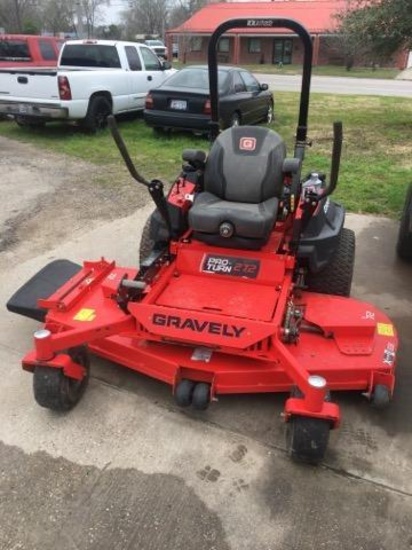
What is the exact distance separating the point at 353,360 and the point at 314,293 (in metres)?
0.70

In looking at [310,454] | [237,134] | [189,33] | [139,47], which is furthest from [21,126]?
[189,33]

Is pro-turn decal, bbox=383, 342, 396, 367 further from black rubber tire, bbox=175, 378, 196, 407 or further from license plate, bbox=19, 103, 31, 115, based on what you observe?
license plate, bbox=19, 103, 31, 115

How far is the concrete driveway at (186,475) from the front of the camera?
2352 millimetres

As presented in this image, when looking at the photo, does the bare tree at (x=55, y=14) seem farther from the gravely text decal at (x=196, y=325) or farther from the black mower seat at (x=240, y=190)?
the gravely text decal at (x=196, y=325)

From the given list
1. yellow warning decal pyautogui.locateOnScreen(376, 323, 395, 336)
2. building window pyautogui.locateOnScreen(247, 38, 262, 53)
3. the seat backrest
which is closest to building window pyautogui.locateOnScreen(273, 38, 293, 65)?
building window pyautogui.locateOnScreen(247, 38, 262, 53)

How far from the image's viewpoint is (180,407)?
120 inches

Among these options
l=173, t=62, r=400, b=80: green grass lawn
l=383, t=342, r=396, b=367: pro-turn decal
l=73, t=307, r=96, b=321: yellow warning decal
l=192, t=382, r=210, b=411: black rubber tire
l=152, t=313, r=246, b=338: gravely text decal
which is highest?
l=152, t=313, r=246, b=338: gravely text decal

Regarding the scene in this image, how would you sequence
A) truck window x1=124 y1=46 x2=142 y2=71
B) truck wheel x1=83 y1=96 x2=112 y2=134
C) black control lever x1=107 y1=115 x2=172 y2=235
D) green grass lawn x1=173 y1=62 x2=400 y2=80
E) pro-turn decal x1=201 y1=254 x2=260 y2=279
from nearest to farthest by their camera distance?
black control lever x1=107 y1=115 x2=172 y2=235
pro-turn decal x1=201 y1=254 x2=260 y2=279
truck wheel x1=83 y1=96 x2=112 y2=134
truck window x1=124 y1=46 x2=142 y2=71
green grass lawn x1=173 y1=62 x2=400 y2=80

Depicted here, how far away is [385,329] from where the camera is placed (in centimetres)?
317

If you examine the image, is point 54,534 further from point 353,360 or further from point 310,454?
point 353,360

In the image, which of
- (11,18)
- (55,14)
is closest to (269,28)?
(11,18)

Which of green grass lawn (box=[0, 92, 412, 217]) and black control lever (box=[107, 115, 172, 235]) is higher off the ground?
black control lever (box=[107, 115, 172, 235])

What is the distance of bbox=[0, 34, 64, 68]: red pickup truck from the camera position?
1193 centimetres

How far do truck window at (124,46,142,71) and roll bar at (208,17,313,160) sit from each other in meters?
7.91
